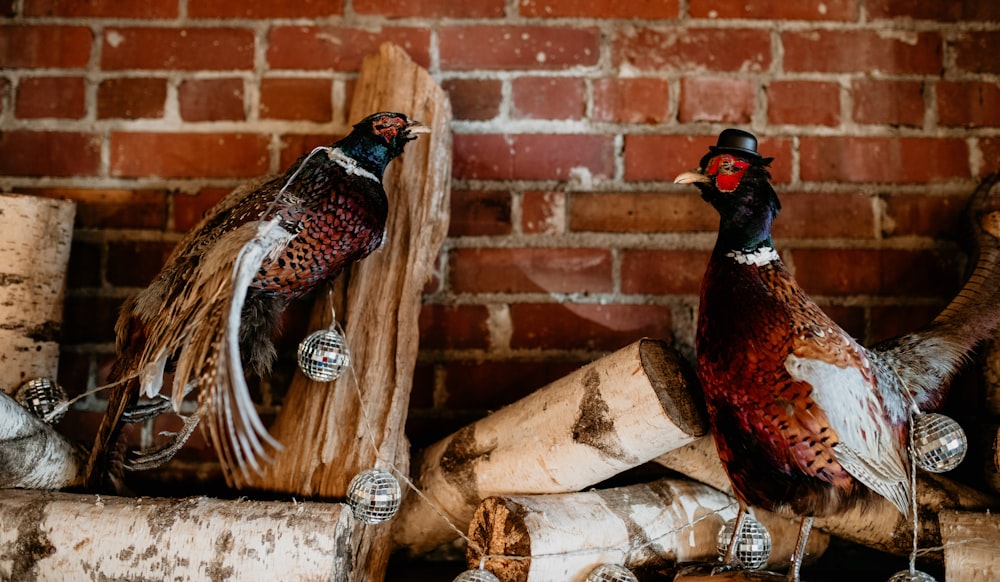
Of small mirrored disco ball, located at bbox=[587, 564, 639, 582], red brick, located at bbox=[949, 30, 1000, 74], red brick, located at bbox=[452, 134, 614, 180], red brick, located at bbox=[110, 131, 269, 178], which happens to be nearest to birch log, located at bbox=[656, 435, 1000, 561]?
small mirrored disco ball, located at bbox=[587, 564, 639, 582]

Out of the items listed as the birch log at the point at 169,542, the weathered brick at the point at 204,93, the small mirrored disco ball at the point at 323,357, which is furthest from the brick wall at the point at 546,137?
the birch log at the point at 169,542

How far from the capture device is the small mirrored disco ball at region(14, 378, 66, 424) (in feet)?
3.32

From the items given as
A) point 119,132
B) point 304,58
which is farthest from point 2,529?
point 304,58

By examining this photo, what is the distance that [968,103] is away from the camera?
1205mm

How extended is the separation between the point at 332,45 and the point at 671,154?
63cm

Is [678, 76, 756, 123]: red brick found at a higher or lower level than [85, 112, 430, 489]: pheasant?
higher

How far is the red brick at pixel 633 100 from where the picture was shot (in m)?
1.22

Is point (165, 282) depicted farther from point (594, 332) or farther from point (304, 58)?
point (594, 332)

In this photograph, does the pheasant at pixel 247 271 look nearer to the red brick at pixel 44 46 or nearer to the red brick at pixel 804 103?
the red brick at pixel 44 46

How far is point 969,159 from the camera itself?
3.93 ft

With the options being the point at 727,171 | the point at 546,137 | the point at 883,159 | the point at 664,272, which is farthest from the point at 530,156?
the point at 883,159

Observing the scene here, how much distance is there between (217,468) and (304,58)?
74 cm

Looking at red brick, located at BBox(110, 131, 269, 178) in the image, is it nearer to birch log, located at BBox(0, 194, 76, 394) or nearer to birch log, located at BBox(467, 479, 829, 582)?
birch log, located at BBox(0, 194, 76, 394)

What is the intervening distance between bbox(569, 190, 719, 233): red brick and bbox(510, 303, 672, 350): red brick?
139 mm
